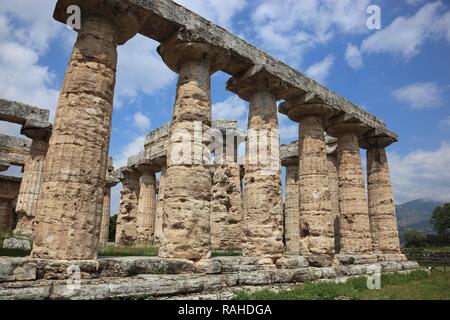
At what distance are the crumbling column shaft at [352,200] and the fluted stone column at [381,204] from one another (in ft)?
6.36

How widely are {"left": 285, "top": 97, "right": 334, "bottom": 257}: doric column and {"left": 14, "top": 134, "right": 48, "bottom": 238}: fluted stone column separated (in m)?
13.8

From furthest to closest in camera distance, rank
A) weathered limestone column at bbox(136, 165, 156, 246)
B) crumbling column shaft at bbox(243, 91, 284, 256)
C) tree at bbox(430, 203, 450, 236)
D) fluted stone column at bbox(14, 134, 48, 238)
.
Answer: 1. tree at bbox(430, 203, 450, 236)
2. weathered limestone column at bbox(136, 165, 156, 246)
3. fluted stone column at bbox(14, 134, 48, 238)
4. crumbling column shaft at bbox(243, 91, 284, 256)

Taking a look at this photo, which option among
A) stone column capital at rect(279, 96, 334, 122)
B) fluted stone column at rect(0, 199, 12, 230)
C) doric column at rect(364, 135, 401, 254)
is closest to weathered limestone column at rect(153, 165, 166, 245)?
stone column capital at rect(279, 96, 334, 122)

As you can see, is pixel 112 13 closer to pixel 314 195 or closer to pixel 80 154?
pixel 80 154

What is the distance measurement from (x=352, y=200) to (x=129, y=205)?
14.8 m

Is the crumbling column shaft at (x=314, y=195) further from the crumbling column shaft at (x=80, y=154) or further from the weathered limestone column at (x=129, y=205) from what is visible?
the weathered limestone column at (x=129, y=205)

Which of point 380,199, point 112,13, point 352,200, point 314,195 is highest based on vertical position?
point 112,13

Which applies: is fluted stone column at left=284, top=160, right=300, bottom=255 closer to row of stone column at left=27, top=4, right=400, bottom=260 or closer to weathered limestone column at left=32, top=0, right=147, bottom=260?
row of stone column at left=27, top=4, right=400, bottom=260

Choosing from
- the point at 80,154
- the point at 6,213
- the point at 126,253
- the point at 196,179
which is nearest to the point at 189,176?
the point at 196,179

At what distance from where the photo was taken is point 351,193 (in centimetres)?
1442

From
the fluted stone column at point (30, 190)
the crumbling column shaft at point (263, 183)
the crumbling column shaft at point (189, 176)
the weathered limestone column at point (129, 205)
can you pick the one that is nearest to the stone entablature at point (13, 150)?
the fluted stone column at point (30, 190)

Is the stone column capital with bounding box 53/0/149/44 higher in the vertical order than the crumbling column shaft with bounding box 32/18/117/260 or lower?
higher

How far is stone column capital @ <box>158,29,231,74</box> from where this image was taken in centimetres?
909
